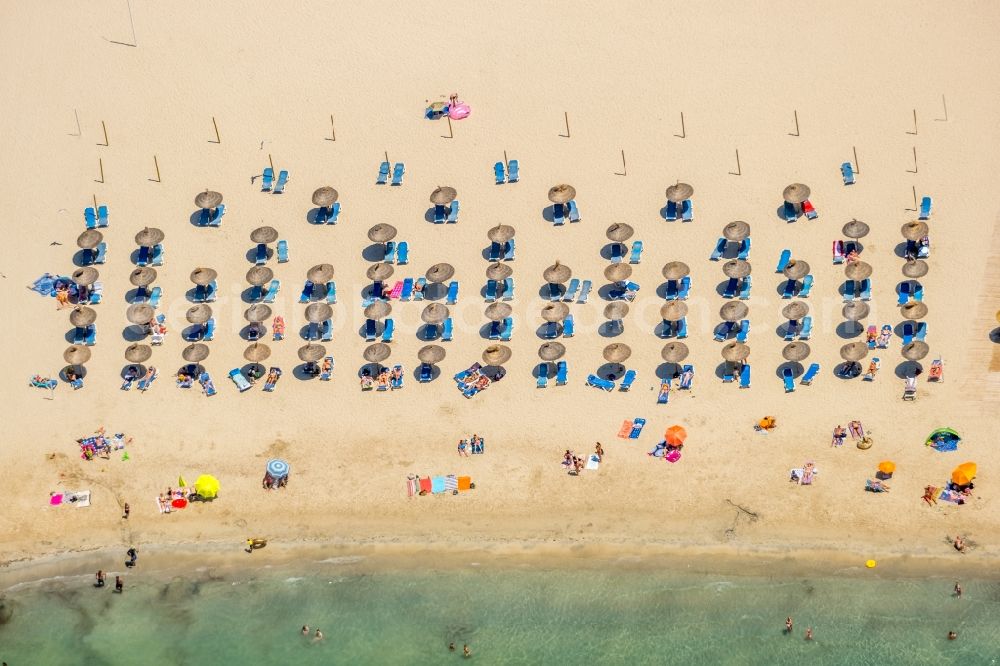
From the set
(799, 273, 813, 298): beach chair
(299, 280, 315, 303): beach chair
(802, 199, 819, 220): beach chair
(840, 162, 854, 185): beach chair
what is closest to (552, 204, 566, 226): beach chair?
(802, 199, 819, 220): beach chair

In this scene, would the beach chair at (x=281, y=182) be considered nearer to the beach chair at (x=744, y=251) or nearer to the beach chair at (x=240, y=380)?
the beach chair at (x=240, y=380)

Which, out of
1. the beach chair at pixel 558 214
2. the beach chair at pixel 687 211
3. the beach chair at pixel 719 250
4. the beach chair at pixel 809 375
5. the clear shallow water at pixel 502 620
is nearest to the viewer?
the clear shallow water at pixel 502 620

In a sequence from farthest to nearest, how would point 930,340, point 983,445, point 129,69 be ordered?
point 129,69 < point 930,340 < point 983,445

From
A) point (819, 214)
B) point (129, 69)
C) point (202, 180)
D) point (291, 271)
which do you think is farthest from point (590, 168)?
point (129, 69)

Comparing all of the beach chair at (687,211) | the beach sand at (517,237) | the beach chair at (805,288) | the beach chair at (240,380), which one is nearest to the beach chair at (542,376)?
the beach sand at (517,237)

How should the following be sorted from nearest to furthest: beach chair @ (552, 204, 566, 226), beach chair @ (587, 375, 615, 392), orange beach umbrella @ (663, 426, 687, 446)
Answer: orange beach umbrella @ (663, 426, 687, 446)
beach chair @ (587, 375, 615, 392)
beach chair @ (552, 204, 566, 226)

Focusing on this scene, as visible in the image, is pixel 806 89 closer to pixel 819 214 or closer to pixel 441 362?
pixel 819 214

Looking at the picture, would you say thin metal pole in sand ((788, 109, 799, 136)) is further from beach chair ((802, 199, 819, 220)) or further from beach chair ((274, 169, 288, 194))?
beach chair ((274, 169, 288, 194))
